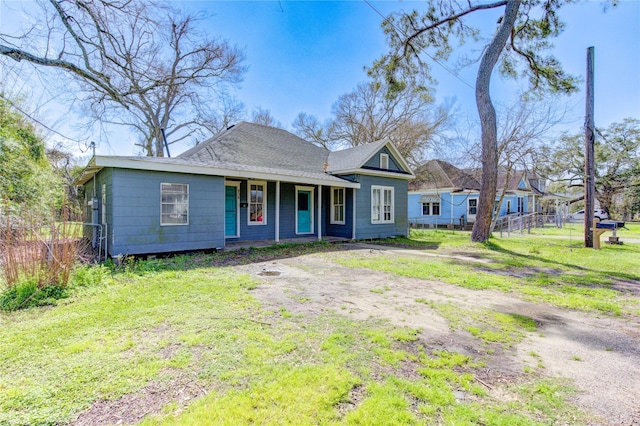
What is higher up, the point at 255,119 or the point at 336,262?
the point at 255,119

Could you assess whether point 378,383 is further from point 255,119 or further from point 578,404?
point 255,119

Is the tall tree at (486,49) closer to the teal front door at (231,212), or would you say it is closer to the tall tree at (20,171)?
the teal front door at (231,212)

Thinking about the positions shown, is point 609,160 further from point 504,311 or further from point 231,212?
point 231,212

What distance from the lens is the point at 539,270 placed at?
7.13 meters

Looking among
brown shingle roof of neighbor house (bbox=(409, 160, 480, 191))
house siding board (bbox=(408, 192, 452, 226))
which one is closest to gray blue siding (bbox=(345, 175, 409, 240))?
house siding board (bbox=(408, 192, 452, 226))

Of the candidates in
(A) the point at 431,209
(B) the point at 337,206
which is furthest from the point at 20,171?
(A) the point at 431,209

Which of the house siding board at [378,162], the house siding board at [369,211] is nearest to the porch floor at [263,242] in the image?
the house siding board at [369,211]

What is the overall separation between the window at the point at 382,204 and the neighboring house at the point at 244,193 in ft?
0.15

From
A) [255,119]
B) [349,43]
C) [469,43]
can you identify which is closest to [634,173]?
[469,43]

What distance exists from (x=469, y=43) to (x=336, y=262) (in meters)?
12.3

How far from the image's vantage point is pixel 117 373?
2533mm

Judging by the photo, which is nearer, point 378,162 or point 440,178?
point 378,162

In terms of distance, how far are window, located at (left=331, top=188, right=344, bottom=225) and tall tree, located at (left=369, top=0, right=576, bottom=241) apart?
549cm

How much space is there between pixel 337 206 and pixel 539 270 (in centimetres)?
769
